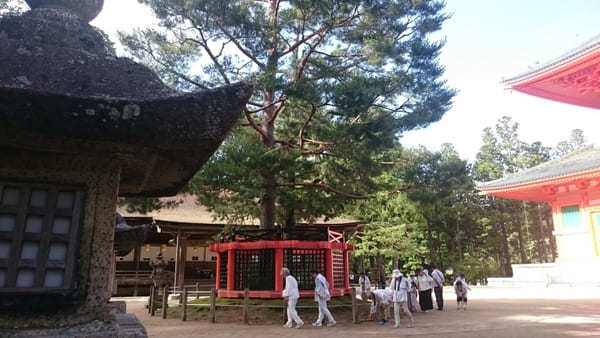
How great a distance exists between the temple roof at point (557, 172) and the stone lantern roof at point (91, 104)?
2000 centimetres

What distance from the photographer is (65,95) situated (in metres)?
2.53

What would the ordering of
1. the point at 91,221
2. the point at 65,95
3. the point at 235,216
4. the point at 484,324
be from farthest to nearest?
the point at 235,216, the point at 484,324, the point at 91,221, the point at 65,95

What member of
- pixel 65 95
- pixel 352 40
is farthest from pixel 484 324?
pixel 65 95

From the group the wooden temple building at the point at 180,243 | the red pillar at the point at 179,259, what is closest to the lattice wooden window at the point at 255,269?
the wooden temple building at the point at 180,243

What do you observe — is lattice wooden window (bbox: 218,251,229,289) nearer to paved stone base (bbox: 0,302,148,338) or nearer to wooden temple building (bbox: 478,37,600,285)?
paved stone base (bbox: 0,302,148,338)

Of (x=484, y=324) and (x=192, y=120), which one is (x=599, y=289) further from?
(x=192, y=120)

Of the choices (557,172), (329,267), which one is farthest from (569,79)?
(329,267)

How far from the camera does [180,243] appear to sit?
20922mm

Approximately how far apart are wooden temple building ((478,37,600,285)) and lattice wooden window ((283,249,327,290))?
42.5 feet

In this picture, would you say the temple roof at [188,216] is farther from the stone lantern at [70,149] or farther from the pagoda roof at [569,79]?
the stone lantern at [70,149]

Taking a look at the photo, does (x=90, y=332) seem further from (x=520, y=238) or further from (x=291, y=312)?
(x=520, y=238)

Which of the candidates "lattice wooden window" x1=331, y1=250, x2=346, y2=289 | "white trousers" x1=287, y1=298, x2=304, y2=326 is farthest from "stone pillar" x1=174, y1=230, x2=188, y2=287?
"white trousers" x1=287, y1=298, x2=304, y2=326

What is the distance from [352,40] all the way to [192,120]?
11.1 meters

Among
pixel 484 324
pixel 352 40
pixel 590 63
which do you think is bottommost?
pixel 484 324
